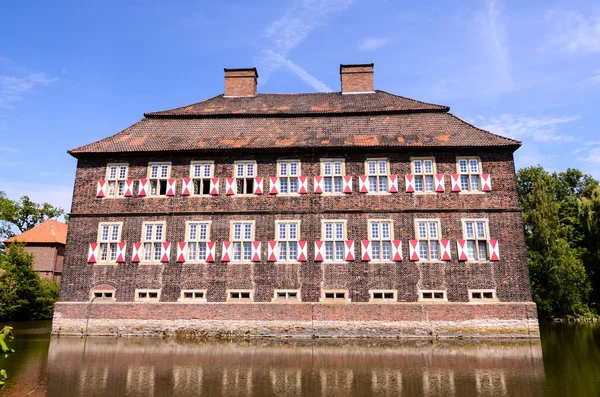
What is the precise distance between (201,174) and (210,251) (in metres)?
3.83

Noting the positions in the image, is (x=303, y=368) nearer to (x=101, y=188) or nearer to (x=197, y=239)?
(x=197, y=239)

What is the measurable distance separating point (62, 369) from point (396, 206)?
46.4ft

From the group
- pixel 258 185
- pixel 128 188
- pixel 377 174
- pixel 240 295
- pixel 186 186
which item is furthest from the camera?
pixel 128 188

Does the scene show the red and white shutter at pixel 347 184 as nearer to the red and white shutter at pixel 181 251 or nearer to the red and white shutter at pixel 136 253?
the red and white shutter at pixel 181 251

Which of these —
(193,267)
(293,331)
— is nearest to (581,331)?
(293,331)

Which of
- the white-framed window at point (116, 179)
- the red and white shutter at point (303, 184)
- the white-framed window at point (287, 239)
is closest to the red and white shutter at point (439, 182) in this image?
the red and white shutter at point (303, 184)

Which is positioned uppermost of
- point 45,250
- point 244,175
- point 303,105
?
point 303,105

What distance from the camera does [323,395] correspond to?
8.80 meters

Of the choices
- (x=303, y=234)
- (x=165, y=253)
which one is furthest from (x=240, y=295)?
(x=165, y=253)

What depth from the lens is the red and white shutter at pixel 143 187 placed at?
2041 centimetres

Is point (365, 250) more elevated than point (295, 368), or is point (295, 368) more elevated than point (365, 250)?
point (365, 250)

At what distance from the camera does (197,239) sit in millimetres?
19734

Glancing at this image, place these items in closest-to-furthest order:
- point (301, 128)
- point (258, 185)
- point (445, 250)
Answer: point (445, 250)
point (258, 185)
point (301, 128)

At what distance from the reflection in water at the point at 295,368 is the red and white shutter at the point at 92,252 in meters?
4.04
